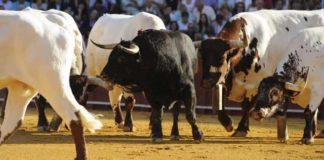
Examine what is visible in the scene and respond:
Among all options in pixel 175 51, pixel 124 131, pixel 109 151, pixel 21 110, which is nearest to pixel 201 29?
pixel 124 131

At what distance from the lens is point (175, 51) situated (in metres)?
11.2

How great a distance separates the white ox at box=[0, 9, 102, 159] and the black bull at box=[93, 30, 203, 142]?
260cm

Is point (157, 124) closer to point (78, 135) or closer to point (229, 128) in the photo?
point (229, 128)

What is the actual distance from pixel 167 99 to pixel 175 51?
700 millimetres

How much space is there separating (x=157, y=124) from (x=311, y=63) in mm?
2409

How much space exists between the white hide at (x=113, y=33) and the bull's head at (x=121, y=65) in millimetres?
1797

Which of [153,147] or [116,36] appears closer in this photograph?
→ [153,147]

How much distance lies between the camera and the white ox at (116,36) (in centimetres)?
1288

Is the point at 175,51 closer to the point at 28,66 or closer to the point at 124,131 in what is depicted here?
the point at 124,131

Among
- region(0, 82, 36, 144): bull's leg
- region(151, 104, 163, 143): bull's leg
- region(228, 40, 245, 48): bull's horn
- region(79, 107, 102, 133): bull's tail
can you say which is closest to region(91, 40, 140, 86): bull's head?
region(151, 104, 163, 143): bull's leg

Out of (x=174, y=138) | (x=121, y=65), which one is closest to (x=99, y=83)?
(x=121, y=65)

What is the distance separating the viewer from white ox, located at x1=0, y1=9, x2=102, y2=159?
803 cm

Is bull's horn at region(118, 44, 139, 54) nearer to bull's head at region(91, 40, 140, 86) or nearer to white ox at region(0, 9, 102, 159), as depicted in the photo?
bull's head at region(91, 40, 140, 86)

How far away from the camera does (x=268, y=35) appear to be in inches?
502
